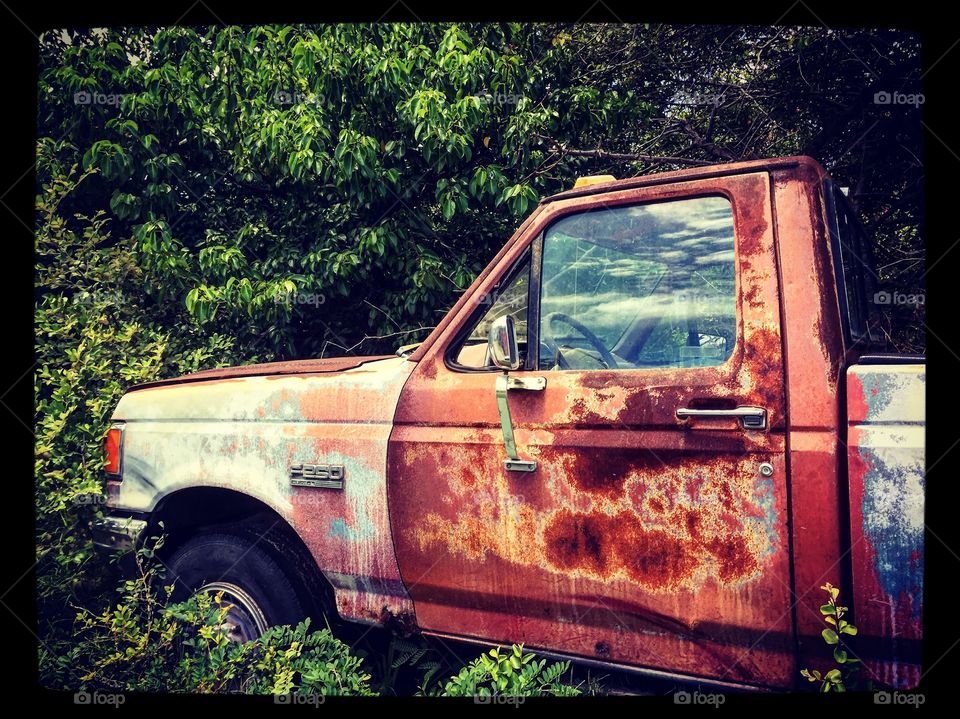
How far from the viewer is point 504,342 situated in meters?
2.20

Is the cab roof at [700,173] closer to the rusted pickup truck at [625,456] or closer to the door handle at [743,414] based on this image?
the rusted pickup truck at [625,456]

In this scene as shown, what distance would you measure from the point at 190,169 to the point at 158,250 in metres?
0.90

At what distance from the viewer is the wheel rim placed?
8.98 feet

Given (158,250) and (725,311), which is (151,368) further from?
(725,311)

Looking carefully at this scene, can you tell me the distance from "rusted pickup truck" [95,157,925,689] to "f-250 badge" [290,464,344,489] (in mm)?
11

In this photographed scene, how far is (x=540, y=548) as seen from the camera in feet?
7.58

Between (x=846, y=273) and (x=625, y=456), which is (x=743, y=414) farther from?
(x=846, y=273)

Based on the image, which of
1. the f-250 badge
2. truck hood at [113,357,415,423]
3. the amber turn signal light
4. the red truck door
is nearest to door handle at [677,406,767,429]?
the red truck door

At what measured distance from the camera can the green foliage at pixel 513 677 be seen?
88.9 inches

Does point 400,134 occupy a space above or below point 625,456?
above

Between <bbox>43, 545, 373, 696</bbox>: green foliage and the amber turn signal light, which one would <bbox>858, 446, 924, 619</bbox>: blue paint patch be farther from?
the amber turn signal light

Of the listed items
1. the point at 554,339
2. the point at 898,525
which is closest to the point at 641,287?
the point at 554,339

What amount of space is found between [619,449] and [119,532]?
2.25 metres

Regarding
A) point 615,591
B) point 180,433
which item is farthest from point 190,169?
point 615,591
